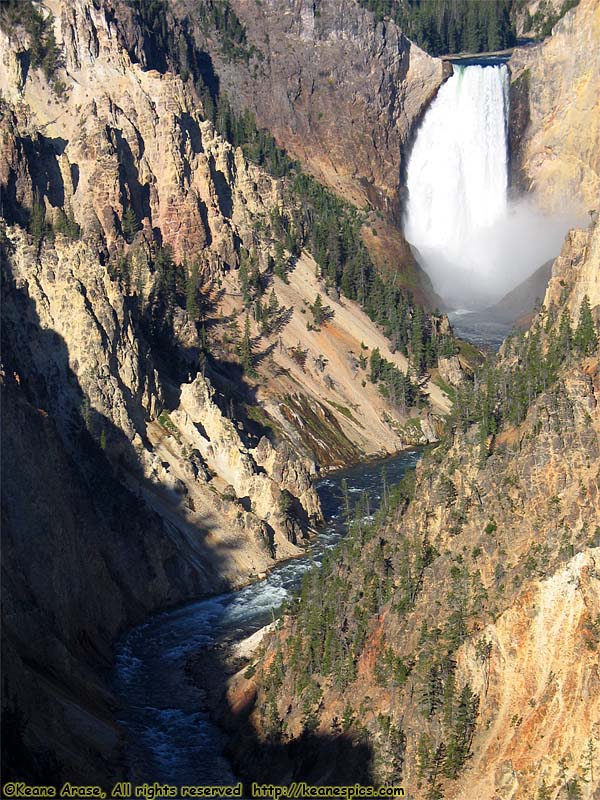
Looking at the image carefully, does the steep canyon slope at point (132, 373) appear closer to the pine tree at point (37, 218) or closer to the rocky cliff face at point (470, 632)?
the pine tree at point (37, 218)

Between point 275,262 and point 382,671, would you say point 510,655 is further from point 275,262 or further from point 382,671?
point 275,262

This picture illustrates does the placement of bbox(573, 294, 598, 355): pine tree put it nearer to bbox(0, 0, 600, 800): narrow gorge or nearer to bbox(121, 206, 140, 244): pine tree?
bbox(0, 0, 600, 800): narrow gorge

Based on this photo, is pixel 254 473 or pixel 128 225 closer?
pixel 254 473

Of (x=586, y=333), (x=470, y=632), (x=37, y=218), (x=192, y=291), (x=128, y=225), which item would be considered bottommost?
(x=470, y=632)

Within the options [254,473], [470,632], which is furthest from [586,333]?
[254,473]

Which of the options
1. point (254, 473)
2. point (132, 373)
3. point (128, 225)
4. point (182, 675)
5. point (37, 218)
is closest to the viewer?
point (182, 675)

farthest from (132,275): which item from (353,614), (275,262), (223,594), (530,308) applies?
(353,614)

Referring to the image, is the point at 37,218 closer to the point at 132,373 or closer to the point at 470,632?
the point at 132,373
